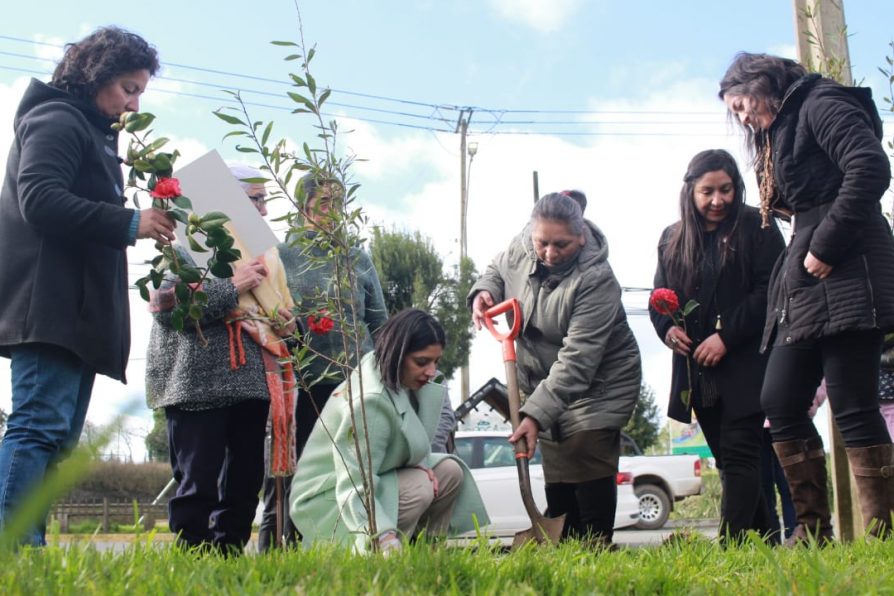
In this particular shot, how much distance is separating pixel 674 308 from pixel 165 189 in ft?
7.22

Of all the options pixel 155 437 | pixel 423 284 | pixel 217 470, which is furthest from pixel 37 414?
pixel 423 284

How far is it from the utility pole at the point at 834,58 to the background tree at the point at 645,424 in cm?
3623

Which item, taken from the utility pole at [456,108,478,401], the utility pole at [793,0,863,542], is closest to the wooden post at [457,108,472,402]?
the utility pole at [456,108,478,401]

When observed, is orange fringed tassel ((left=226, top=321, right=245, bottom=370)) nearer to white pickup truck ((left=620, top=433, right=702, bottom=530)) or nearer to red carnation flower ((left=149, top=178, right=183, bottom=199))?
red carnation flower ((left=149, top=178, right=183, bottom=199))

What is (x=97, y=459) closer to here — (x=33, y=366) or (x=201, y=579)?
A: (x=201, y=579)

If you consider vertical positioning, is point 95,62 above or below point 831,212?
above

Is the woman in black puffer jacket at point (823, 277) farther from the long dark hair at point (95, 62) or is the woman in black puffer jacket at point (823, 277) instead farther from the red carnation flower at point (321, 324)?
the long dark hair at point (95, 62)

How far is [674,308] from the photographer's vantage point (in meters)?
4.18

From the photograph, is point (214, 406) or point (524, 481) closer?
point (214, 406)

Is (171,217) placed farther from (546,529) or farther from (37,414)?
(546,529)

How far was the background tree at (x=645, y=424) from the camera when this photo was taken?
4119cm

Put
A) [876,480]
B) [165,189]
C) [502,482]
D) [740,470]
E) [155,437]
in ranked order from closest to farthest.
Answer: [155,437] → [165,189] → [876,480] → [740,470] → [502,482]

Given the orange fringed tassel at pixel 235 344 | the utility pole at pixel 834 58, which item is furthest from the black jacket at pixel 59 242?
the utility pole at pixel 834 58

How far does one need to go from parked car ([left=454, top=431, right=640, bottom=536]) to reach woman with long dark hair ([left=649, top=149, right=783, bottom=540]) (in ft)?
27.9
